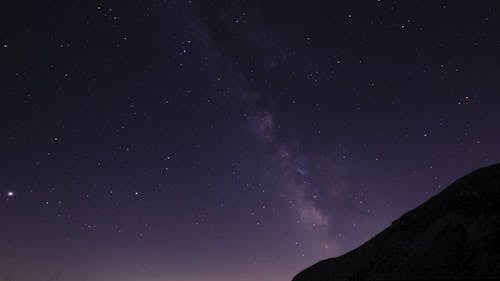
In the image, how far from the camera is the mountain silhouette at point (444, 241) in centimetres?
2234

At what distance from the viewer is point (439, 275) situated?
22.2 metres

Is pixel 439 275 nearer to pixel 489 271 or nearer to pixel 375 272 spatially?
pixel 489 271

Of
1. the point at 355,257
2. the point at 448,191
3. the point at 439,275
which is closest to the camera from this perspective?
the point at 439,275

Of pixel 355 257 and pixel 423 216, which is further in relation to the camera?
pixel 355 257

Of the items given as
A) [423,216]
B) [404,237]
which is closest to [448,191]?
[423,216]

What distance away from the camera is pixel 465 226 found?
2569 cm

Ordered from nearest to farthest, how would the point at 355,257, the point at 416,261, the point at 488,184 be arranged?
1. the point at 416,261
2. the point at 488,184
3. the point at 355,257

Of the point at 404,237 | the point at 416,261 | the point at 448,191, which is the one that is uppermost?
the point at 448,191

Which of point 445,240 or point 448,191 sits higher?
point 448,191

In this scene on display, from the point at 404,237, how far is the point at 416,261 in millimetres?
5601

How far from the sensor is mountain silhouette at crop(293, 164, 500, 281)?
2234 cm

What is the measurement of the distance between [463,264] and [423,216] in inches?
375

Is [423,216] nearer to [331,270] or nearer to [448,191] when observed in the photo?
[448,191]

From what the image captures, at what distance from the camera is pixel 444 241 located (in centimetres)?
2581
